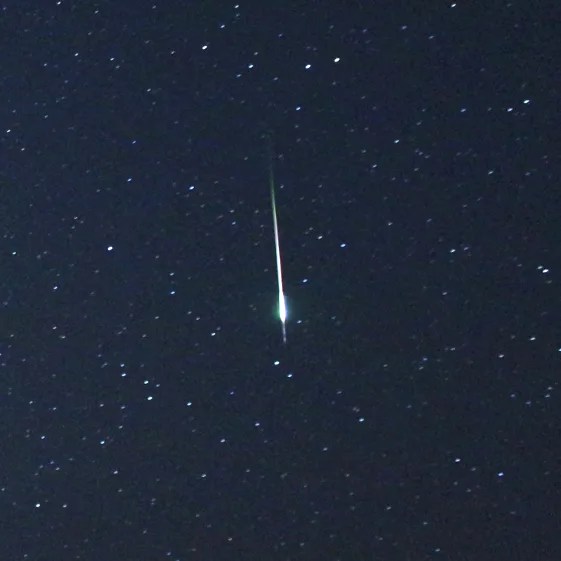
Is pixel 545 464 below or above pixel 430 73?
below

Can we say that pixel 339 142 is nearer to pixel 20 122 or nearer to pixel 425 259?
pixel 425 259

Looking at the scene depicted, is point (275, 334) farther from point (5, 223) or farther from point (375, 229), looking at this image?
point (5, 223)

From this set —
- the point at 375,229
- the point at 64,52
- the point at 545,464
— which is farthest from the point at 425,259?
the point at 64,52

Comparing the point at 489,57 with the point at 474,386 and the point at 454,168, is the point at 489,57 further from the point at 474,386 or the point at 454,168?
the point at 474,386

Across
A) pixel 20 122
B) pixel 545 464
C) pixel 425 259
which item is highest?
pixel 20 122

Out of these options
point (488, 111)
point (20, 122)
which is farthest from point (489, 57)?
point (20, 122)

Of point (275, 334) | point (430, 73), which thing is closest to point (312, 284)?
point (275, 334)

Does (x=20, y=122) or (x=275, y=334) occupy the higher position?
(x=20, y=122)
